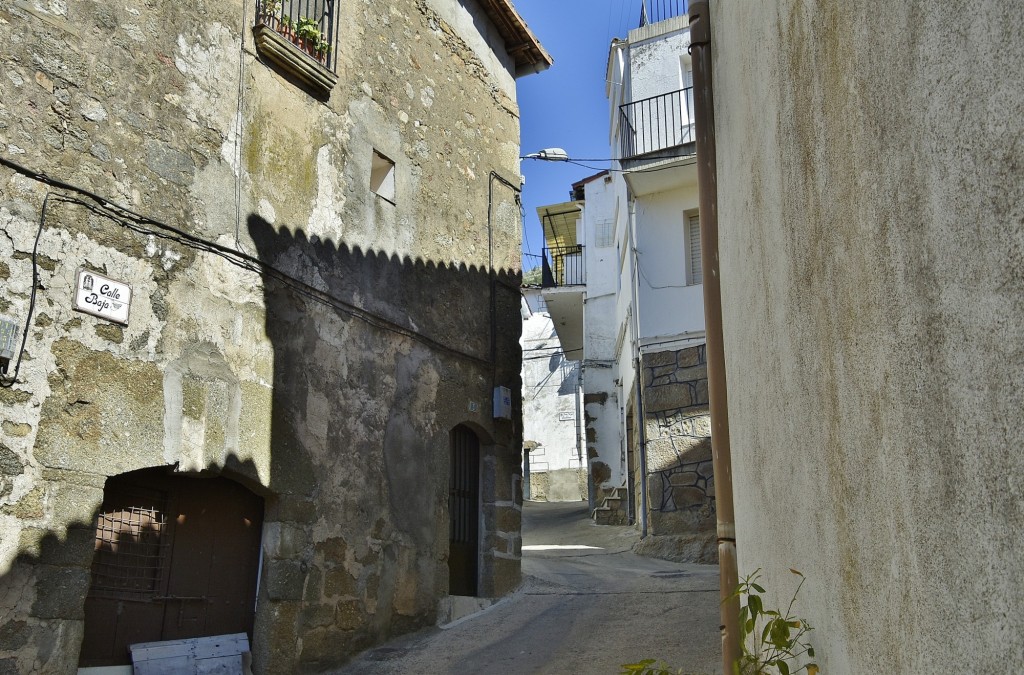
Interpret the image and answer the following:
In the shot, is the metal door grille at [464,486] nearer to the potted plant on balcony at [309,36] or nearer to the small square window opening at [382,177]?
the small square window opening at [382,177]

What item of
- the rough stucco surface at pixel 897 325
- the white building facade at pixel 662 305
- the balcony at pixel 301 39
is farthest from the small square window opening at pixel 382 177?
the rough stucco surface at pixel 897 325

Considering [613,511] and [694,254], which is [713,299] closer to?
[694,254]


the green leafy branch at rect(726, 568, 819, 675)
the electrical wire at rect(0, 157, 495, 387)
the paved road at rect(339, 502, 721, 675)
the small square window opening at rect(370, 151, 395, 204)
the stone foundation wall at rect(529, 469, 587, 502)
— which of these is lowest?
the paved road at rect(339, 502, 721, 675)

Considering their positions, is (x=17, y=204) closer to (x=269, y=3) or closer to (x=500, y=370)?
(x=269, y=3)

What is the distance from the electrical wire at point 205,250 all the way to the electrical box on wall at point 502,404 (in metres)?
1.02

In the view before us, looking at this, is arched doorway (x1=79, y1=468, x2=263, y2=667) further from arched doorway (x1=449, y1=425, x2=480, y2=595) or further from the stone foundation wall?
the stone foundation wall

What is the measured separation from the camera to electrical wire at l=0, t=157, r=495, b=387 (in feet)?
18.5

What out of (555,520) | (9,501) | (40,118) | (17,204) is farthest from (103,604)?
(555,520)

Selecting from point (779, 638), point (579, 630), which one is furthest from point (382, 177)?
point (779, 638)

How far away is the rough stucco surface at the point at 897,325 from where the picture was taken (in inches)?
64.0

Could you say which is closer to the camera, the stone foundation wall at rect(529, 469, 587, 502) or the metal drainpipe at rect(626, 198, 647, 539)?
the metal drainpipe at rect(626, 198, 647, 539)

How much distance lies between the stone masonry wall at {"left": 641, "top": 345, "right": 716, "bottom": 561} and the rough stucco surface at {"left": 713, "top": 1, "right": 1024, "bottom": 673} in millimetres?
7736

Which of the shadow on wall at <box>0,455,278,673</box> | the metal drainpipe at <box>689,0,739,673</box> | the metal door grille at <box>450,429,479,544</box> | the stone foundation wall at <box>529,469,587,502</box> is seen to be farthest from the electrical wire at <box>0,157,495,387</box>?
the stone foundation wall at <box>529,469,587,502</box>

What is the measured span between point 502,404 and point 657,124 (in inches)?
216
